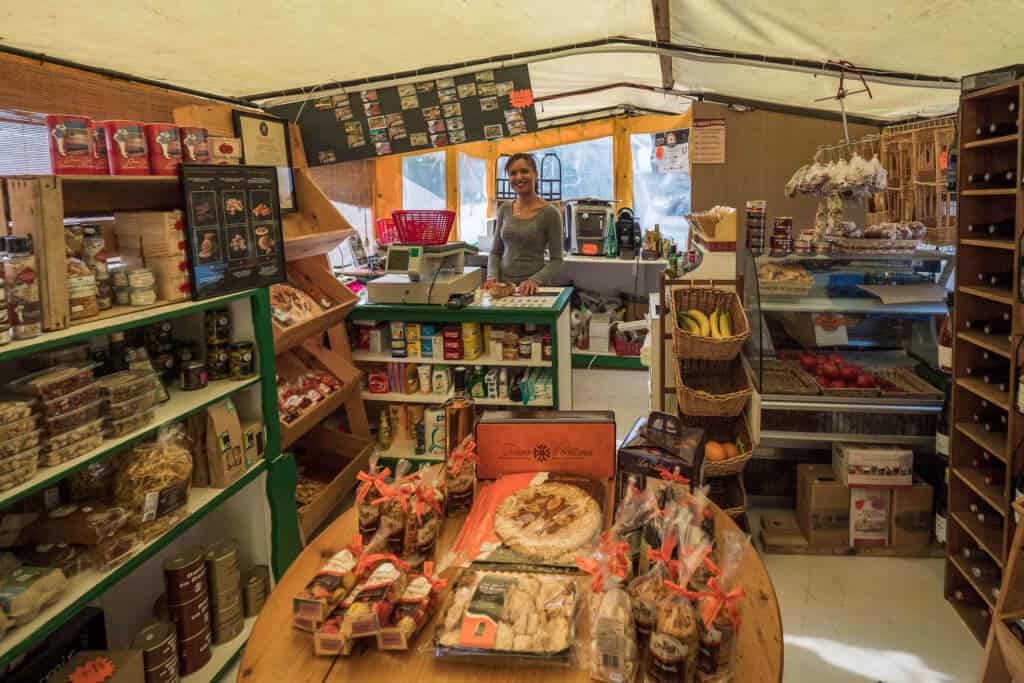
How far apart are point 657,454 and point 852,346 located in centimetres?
242

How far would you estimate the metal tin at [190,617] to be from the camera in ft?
8.51

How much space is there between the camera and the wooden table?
54.8 inches

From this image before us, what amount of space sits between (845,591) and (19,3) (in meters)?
3.91

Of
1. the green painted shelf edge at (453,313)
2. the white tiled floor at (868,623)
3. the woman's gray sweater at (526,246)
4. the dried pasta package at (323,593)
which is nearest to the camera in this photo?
the dried pasta package at (323,593)

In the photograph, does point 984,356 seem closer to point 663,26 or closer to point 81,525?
point 663,26

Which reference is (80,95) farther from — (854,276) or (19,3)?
(854,276)

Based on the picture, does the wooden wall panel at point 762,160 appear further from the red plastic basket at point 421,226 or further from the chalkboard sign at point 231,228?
the chalkboard sign at point 231,228

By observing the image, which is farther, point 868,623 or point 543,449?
point 868,623

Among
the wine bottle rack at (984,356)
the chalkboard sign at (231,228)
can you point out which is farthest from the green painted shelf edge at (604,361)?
the chalkboard sign at (231,228)

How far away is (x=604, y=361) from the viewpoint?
730 cm

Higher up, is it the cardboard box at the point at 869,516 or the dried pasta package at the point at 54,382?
the dried pasta package at the point at 54,382

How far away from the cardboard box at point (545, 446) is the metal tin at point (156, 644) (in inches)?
48.7

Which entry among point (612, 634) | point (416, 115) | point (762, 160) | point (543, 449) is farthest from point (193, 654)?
point (762, 160)

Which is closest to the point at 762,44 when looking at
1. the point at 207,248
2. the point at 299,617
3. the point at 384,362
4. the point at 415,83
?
the point at 415,83
